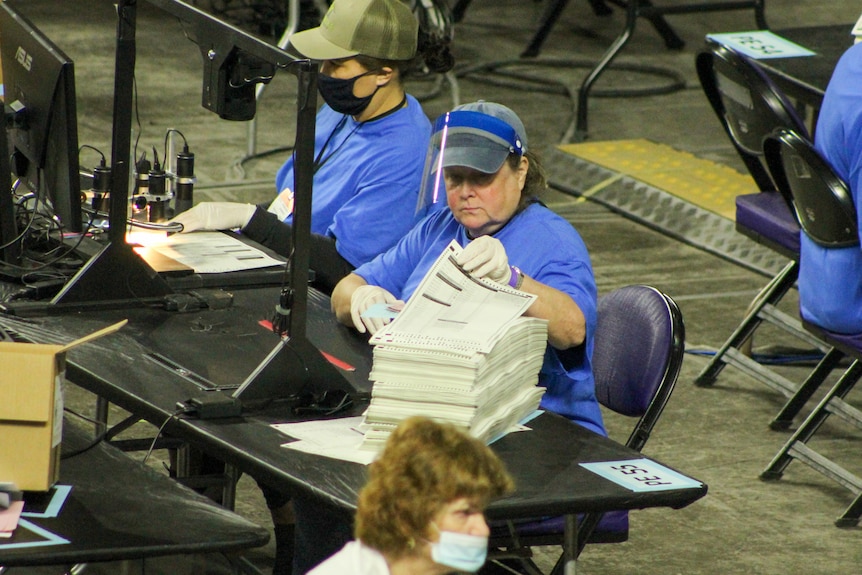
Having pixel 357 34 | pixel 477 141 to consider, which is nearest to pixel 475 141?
pixel 477 141

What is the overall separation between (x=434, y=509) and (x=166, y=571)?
1.89 m

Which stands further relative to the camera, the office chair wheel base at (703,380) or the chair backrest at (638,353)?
the office chair wheel base at (703,380)

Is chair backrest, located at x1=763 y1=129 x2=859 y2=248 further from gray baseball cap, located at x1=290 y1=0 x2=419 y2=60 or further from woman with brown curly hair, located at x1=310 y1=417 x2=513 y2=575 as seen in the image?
woman with brown curly hair, located at x1=310 y1=417 x2=513 y2=575

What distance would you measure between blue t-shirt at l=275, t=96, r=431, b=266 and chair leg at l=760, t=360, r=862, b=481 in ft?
4.61

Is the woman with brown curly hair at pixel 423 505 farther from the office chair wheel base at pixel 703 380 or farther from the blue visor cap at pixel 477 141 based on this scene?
the office chair wheel base at pixel 703 380

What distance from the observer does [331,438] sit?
2645 mm

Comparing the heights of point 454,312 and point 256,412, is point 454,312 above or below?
above

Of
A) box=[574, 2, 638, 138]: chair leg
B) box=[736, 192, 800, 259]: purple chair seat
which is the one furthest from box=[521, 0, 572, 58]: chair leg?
box=[736, 192, 800, 259]: purple chair seat

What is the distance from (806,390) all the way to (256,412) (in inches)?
97.0

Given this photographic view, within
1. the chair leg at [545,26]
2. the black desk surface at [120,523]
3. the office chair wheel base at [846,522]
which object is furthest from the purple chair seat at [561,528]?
the chair leg at [545,26]

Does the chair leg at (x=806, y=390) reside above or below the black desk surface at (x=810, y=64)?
below

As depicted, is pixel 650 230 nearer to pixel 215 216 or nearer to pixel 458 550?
pixel 215 216

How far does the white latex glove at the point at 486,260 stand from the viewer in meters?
2.82

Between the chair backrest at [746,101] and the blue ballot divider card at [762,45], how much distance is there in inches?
23.4
